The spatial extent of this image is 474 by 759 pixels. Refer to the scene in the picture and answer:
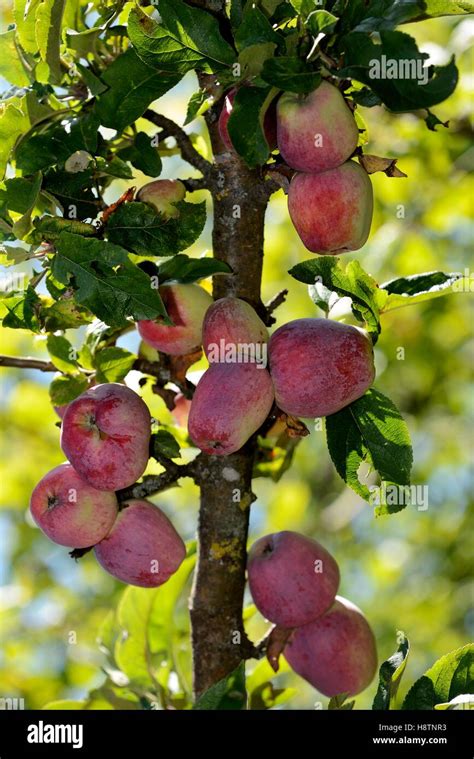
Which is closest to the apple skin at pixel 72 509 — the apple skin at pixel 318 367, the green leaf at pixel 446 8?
the apple skin at pixel 318 367

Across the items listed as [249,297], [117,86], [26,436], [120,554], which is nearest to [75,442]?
[120,554]

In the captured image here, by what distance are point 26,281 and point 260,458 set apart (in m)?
0.41

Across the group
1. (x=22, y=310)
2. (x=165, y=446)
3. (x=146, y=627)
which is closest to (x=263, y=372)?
(x=165, y=446)

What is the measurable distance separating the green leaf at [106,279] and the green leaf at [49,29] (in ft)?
0.74

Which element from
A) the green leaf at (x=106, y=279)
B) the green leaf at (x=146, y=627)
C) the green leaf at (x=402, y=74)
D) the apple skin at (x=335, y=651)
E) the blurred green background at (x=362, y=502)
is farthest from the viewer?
the blurred green background at (x=362, y=502)

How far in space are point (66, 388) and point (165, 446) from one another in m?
0.14

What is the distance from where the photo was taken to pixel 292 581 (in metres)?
1.07

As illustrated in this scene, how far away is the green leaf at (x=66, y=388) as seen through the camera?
1.06 meters

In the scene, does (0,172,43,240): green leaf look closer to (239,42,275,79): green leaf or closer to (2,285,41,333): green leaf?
(2,285,41,333): green leaf

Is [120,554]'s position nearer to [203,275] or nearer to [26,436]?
[203,275]

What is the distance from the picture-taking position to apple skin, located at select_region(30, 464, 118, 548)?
3.18 ft

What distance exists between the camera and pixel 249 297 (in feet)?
3.36

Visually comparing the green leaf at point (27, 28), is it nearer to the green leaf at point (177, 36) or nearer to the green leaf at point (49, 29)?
the green leaf at point (49, 29)

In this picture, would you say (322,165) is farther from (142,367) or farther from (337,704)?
(337,704)
